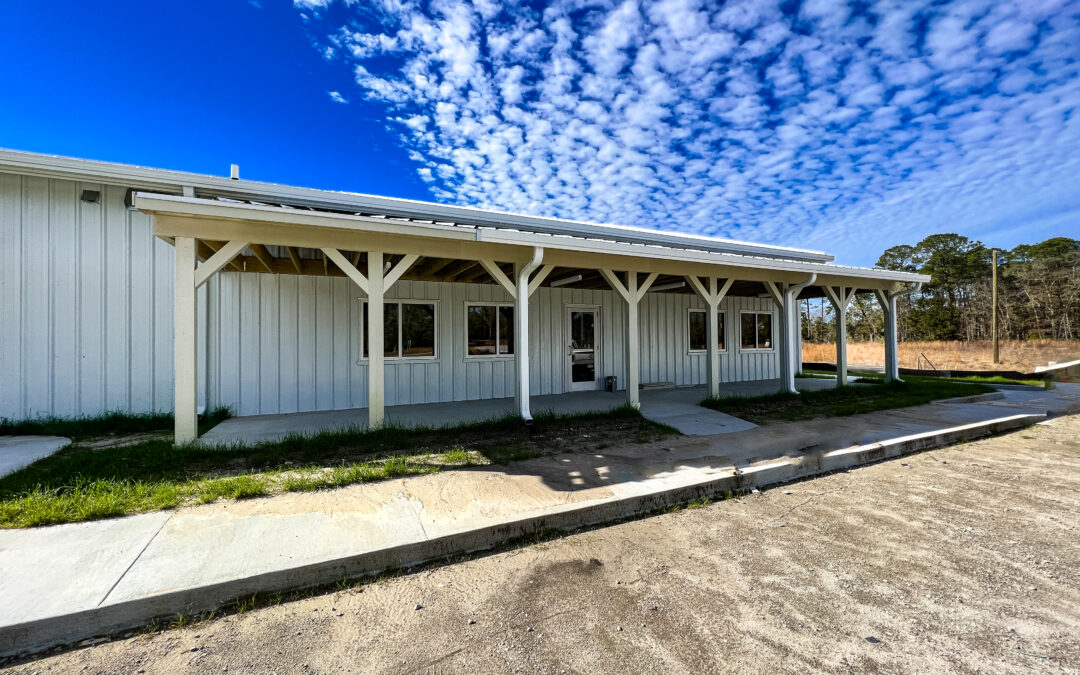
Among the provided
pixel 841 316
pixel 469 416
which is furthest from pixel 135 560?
pixel 841 316

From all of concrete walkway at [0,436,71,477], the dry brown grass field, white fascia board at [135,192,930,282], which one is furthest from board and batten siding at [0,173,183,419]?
the dry brown grass field

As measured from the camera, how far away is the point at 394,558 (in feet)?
9.41

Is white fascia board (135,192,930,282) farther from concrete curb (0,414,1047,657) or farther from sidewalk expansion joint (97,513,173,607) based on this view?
concrete curb (0,414,1047,657)

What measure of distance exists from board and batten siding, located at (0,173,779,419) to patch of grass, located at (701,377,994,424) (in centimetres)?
518

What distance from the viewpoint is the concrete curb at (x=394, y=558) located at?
2143mm

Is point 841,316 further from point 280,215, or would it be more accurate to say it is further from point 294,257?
point 294,257

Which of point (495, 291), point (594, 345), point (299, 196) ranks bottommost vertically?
point (594, 345)

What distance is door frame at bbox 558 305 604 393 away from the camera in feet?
33.7

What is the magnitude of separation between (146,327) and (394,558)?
6.79m

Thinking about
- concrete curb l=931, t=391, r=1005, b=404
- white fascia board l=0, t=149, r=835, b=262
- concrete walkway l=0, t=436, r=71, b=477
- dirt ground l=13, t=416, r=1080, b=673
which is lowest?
dirt ground l=13, t=416, r=1080, b=673

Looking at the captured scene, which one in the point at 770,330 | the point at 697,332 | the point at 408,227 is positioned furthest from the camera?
the point at 770,330

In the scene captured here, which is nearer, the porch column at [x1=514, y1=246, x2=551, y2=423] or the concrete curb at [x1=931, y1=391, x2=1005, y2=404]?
the porch column at [x1=514, y1=246, x2=551, y2=423]

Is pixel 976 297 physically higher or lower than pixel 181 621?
higher

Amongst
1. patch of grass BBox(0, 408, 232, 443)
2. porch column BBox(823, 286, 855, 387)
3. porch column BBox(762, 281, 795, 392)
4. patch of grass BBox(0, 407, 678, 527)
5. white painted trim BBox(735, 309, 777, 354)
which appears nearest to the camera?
patch of grass BBox(0, 407, 678, 527)
